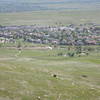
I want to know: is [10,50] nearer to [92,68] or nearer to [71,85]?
[92,68]

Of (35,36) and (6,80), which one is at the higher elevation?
(6,80)

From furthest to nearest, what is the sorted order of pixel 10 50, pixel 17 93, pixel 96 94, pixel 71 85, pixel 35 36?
1. pixel 35 36
2. pixel 10 50
3. pixel 71 85
4. pixel 96 94
5. pixel 17 93

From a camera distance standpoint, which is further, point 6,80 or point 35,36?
point 35,36

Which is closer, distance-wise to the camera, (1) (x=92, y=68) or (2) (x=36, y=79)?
(2) (x=36, y=79)

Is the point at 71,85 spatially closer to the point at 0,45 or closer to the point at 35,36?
the point at 0,45

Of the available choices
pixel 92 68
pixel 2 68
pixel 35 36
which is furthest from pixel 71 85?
→ pixel 35 36

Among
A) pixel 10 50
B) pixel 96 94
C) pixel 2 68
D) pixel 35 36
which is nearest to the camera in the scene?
pixel 96 94

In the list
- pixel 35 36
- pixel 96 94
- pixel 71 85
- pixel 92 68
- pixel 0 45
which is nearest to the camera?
pixel 96 94

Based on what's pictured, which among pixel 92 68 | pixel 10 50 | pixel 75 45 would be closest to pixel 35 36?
pixel 75 45

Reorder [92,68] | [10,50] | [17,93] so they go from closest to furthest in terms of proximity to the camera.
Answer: [17,93] → [92,68] → [10,50]
